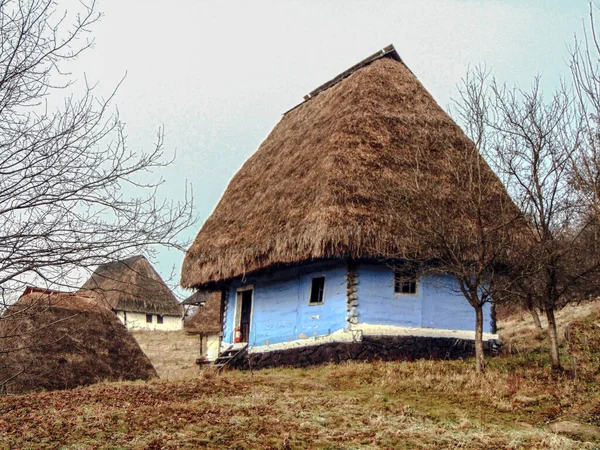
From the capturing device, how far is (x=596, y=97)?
332 inches

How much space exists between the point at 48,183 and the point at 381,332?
978 centimetres

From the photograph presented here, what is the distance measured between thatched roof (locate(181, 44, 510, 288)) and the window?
91 cm

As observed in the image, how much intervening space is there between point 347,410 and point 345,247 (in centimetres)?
508

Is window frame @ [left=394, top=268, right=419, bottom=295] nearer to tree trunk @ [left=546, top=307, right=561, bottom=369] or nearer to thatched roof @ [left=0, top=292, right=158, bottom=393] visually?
tree trunk @ [left=546, top=307, right=561, bottom=369]

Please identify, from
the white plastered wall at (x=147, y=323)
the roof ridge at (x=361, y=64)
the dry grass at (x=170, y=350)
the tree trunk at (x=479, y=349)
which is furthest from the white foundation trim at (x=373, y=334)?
the white plastered wall at (x=147, y=323)

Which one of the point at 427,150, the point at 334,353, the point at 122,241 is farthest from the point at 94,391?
the point at 427,150

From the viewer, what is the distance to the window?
14.7 m

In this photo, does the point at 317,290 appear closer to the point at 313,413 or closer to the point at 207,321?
the point at 313,413

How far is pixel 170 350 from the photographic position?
3178cm

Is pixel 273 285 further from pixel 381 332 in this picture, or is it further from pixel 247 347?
pixel 381 332

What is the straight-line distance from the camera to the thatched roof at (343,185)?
1377 cm

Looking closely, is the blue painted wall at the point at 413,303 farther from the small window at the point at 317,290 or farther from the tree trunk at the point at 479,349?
the tree trunk at the point at 479,349

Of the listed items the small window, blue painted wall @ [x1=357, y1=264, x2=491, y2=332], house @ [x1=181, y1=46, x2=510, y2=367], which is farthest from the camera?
the small window

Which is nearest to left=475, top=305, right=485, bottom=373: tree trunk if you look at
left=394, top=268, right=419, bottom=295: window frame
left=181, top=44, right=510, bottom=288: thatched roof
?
left=181, top=44, right=510, bottom=288: thatched roof
